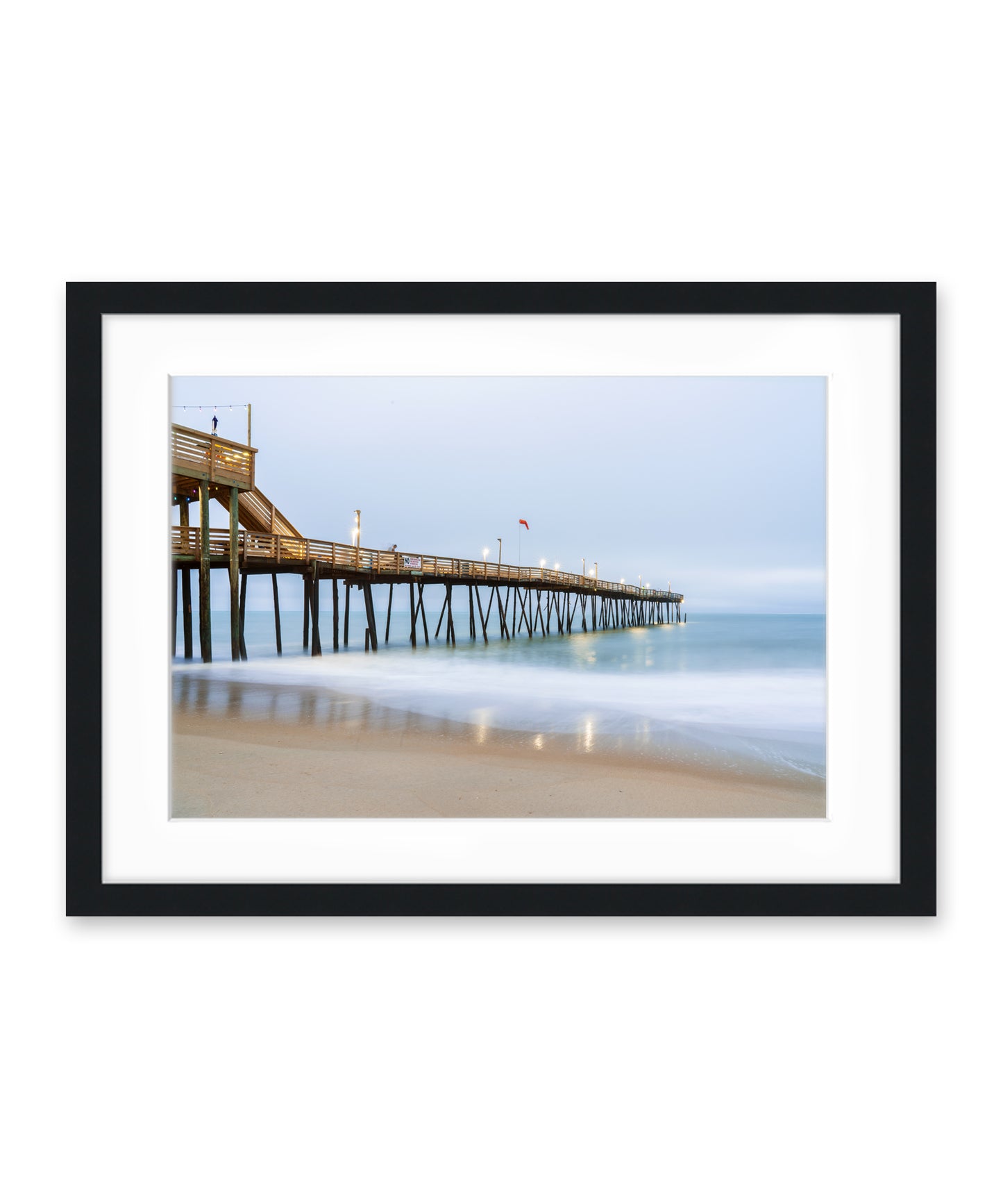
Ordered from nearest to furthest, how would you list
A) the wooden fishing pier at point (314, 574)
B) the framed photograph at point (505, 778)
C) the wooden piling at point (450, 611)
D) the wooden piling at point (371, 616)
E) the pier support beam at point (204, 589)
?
→ the framed photograph at point (505, 778) → the wooden fishing pier at point (314, 574) → the pier support beam at point (204, 589) → the wooden piling at point (371, 616) → the wooden piling at point (450, 611)

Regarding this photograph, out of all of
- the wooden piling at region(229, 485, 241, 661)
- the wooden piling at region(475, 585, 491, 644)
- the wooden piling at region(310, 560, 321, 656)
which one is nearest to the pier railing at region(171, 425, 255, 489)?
the wooden piling at region(229, 485, 241, 661)

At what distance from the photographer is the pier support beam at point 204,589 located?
555 centimetres

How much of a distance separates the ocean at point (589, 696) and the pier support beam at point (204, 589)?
0.13m

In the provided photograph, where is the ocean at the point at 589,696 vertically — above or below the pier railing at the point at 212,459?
below

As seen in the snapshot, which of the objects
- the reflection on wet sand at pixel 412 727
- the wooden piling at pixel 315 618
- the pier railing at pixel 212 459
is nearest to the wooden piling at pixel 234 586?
the pier railing at pixel 212 459

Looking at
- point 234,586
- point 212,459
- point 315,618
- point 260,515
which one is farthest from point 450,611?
point 212,459

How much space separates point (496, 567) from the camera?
374 inches

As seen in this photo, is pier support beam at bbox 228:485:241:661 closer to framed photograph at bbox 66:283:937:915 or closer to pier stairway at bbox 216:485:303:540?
pier stairway at bbox 216:485:303:540

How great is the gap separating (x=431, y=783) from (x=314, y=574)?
621cm

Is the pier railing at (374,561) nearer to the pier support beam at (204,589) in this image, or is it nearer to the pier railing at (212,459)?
the pier support beam at (204,589)

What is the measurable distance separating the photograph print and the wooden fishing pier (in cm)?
5
